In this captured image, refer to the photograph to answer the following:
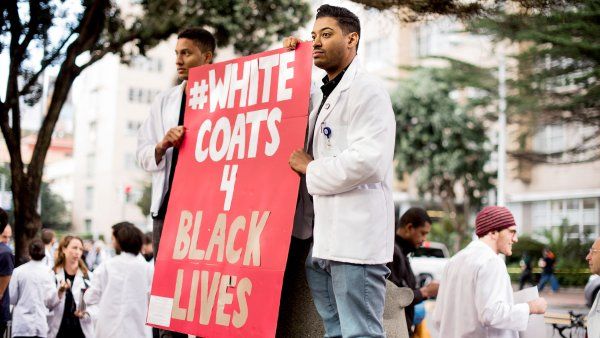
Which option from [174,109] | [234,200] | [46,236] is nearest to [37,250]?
[46,236]

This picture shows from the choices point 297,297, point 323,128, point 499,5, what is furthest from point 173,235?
Result: point 499,5

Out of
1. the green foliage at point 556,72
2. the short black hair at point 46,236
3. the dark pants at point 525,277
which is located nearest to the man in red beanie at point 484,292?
the green foliage at point 556,72

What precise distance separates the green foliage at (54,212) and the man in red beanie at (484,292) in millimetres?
55305

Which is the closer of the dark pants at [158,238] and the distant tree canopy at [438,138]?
the dark pants at [158,238]

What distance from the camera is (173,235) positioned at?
4.64 metres

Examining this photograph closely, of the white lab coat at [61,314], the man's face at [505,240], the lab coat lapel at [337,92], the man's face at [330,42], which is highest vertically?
the man's face at [330,42]

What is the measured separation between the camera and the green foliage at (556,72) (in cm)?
1127

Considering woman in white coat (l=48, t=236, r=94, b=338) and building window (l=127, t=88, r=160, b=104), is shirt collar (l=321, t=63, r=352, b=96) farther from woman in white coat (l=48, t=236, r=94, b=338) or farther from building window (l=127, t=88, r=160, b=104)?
building window (l=127, t=88, r=160, b=104)

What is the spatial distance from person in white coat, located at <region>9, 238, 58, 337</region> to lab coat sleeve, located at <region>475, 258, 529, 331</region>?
4752mm

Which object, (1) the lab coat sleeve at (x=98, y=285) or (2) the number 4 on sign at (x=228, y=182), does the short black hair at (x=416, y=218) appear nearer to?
(2) the number 4 on sign at (x=228, y=182)

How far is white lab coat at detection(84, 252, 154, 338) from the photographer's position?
24.6ft

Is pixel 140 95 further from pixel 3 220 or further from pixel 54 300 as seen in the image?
pixel 3 220

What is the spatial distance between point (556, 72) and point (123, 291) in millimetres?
11940

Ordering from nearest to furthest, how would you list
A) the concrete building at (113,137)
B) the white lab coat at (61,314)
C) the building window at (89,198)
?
the white lab coat at (61,314) → the concrete building at (113,137) → the building window at (89,198)
